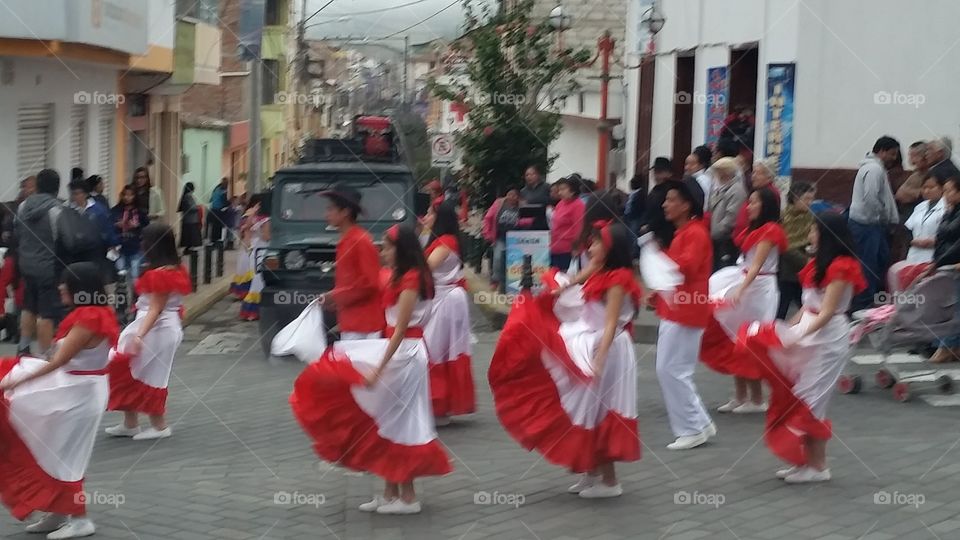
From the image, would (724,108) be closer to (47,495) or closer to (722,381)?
(722,381)

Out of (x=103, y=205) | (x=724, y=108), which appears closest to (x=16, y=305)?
(x=103, y=205)

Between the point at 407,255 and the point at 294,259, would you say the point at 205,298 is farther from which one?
the point at 407,255

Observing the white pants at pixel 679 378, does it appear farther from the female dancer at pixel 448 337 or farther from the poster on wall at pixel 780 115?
the poster on wall at pixel 780 115

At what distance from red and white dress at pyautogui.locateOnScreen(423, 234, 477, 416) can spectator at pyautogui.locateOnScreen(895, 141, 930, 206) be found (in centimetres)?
567

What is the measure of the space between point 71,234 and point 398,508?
20.2ft

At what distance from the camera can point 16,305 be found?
51.5ft

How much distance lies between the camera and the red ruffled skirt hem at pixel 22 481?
7324mm

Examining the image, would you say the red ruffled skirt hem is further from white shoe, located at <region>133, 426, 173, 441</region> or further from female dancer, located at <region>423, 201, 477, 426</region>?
female dancer, located at <region>423, 201, 477, 426</region>

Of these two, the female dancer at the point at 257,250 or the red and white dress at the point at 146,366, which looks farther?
the female dancer at the point at 257,250

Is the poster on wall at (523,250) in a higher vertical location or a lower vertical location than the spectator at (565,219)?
lower

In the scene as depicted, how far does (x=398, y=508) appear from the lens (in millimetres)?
8047

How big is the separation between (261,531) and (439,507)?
3.38ft

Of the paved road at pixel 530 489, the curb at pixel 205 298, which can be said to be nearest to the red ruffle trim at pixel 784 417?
the paved road at pixel 530 489

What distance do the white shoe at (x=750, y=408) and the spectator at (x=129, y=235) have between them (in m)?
9.50
